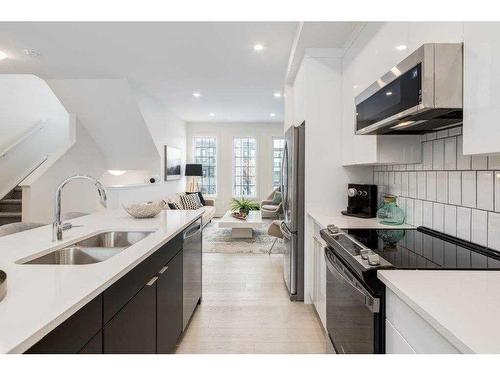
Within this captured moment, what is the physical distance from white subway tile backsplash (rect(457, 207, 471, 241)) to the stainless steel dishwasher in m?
1.71

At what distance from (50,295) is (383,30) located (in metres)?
2.14

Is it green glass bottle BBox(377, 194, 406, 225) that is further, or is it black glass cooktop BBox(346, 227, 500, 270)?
green glass bottle BBox(377, 194, 406, 225)

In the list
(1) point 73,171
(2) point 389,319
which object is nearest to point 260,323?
(2) point 389,319

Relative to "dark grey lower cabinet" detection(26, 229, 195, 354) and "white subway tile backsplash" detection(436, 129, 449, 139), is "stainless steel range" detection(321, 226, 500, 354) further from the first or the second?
"dark grey lower cabinet" detection(26, 229, 195, 354)

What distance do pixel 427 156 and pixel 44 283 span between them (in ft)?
7.02

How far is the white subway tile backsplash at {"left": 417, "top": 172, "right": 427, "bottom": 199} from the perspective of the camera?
2.09 m

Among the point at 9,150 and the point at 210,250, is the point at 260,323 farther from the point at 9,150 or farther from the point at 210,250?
the point at 9,150

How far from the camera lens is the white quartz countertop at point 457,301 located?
2.35 feet

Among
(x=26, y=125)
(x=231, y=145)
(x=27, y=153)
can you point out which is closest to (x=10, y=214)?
(x=27, y=153)

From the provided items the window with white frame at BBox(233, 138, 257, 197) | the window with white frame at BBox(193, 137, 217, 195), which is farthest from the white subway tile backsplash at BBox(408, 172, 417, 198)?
the window with white frame at BBox(193, 137, 217, 195)

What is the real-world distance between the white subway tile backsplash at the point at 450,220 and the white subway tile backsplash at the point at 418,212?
0.27m

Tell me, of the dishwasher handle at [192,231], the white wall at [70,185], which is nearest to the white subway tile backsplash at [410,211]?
the dishwasher handle at [192,231]

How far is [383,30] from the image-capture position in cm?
194

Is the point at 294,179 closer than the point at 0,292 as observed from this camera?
No
